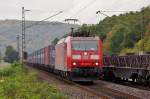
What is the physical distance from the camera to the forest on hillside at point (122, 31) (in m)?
102

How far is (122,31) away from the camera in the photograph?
112m

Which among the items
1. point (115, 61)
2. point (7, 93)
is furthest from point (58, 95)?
point (115, 61)

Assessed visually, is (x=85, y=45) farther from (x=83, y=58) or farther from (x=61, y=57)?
(x=61, y=57)

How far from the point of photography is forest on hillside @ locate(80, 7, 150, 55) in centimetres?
10206

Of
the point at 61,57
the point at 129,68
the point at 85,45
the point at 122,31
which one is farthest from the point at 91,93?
the point at 122,31

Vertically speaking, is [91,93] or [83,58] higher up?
[83,58]

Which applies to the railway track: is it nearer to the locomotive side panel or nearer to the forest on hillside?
the locomotive side panel

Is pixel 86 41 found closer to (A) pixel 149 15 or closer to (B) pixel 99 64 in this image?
(B) pixel 99 64

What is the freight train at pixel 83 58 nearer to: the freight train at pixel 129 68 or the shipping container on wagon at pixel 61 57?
the shipping container on wagon at pixel 61 57

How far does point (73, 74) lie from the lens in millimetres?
35156

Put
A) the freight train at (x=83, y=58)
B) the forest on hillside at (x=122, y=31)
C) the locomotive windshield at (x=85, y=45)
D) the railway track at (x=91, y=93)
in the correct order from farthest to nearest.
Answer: the forest on hillside at (x=122, y=31), the locomotive windshield at (x=85, y=45), the freight train at (x=83, y=58), the railway track at (x=91, y=93)

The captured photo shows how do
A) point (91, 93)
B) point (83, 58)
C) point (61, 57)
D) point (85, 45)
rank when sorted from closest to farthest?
point (91, 93), point (83, 58), point (85, 45), point (61, 57)

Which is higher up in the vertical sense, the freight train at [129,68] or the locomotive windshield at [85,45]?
the locomotive windshield at [85,45]

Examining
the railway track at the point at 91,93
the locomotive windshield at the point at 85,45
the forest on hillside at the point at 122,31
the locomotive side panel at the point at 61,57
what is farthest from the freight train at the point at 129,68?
the forest on hillside at the point at 122,31
